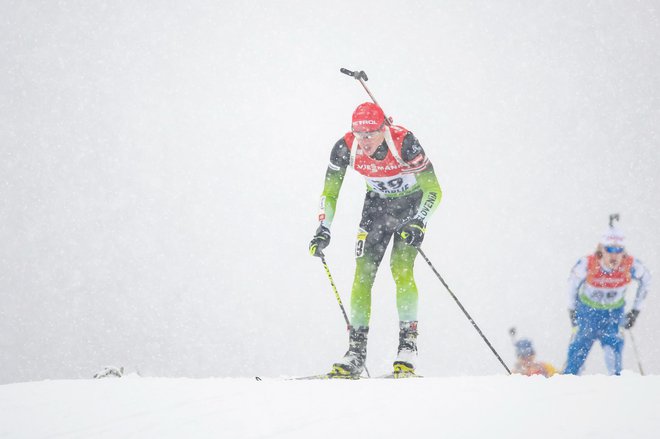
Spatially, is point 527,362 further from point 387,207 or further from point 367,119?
point 367,119

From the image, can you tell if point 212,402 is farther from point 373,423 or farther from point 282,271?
point 282,271

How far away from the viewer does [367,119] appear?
5.63 metres

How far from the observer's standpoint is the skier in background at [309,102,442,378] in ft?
18.6

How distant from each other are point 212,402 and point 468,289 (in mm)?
108646

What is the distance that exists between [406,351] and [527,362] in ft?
15.9

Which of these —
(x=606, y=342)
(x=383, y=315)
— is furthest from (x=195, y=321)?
(x=606, y=342)

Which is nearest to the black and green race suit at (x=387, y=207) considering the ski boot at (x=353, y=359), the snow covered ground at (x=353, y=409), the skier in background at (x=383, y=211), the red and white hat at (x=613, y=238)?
the skier in background at (x=383, y=211)

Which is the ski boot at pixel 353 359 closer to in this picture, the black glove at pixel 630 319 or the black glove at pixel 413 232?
the black glove at pixel 413 232

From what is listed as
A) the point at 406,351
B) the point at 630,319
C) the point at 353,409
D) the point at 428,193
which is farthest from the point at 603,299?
the point at 353,409

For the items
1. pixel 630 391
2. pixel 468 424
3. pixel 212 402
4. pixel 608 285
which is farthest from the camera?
pixel 608 285

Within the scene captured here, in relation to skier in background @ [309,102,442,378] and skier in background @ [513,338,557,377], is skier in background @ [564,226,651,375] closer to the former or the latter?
skier in background @ [513,338,557,377]

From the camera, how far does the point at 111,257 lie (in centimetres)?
13025

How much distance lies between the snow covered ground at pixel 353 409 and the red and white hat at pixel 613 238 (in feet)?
12.6

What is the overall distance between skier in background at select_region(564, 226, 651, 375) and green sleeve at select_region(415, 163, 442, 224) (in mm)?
2702
